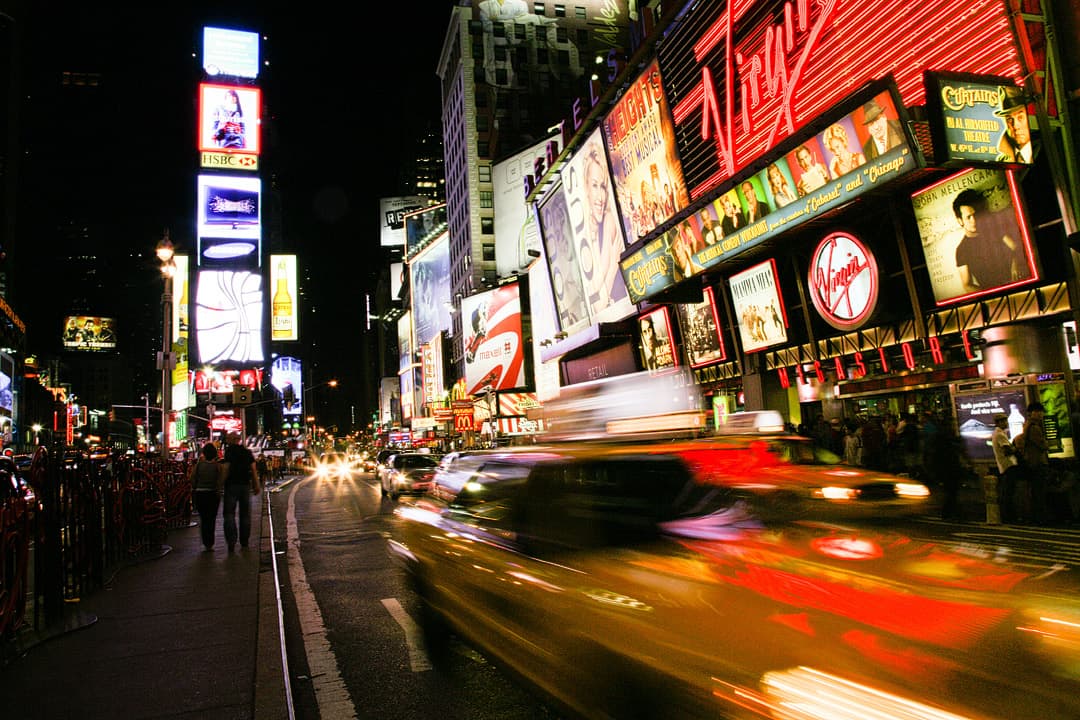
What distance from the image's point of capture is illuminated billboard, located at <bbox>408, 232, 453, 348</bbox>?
9825 cm

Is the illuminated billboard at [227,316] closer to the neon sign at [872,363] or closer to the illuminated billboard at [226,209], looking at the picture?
the illuminated billboard at [226,209]

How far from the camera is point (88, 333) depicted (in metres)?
100

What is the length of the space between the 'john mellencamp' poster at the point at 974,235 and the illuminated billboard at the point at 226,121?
60895 millimetres

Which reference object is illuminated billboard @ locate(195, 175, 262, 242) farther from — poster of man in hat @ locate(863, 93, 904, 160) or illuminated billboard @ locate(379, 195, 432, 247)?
illuminated billboard @ locate(379, 195, 432, 247)

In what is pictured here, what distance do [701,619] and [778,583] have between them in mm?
359

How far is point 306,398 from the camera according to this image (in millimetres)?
192500

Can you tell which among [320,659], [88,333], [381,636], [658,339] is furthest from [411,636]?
[88,333]

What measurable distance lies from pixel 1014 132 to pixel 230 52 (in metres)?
75.5

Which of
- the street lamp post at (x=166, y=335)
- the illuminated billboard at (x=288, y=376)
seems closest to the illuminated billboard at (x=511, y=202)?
the street lamp post at (x=166, y=335)

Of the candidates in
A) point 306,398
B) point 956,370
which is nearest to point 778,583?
point 956,370

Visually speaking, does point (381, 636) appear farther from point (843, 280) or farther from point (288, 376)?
point (288, 376)

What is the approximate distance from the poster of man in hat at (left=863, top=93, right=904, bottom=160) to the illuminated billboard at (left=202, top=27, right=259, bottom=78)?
70.1 m

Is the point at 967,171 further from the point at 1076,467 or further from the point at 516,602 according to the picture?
the point at 516,602

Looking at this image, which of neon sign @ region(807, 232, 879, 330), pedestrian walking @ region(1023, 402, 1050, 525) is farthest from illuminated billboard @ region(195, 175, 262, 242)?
pedestrian walking @ region(1023, 402, 1050, 525)
